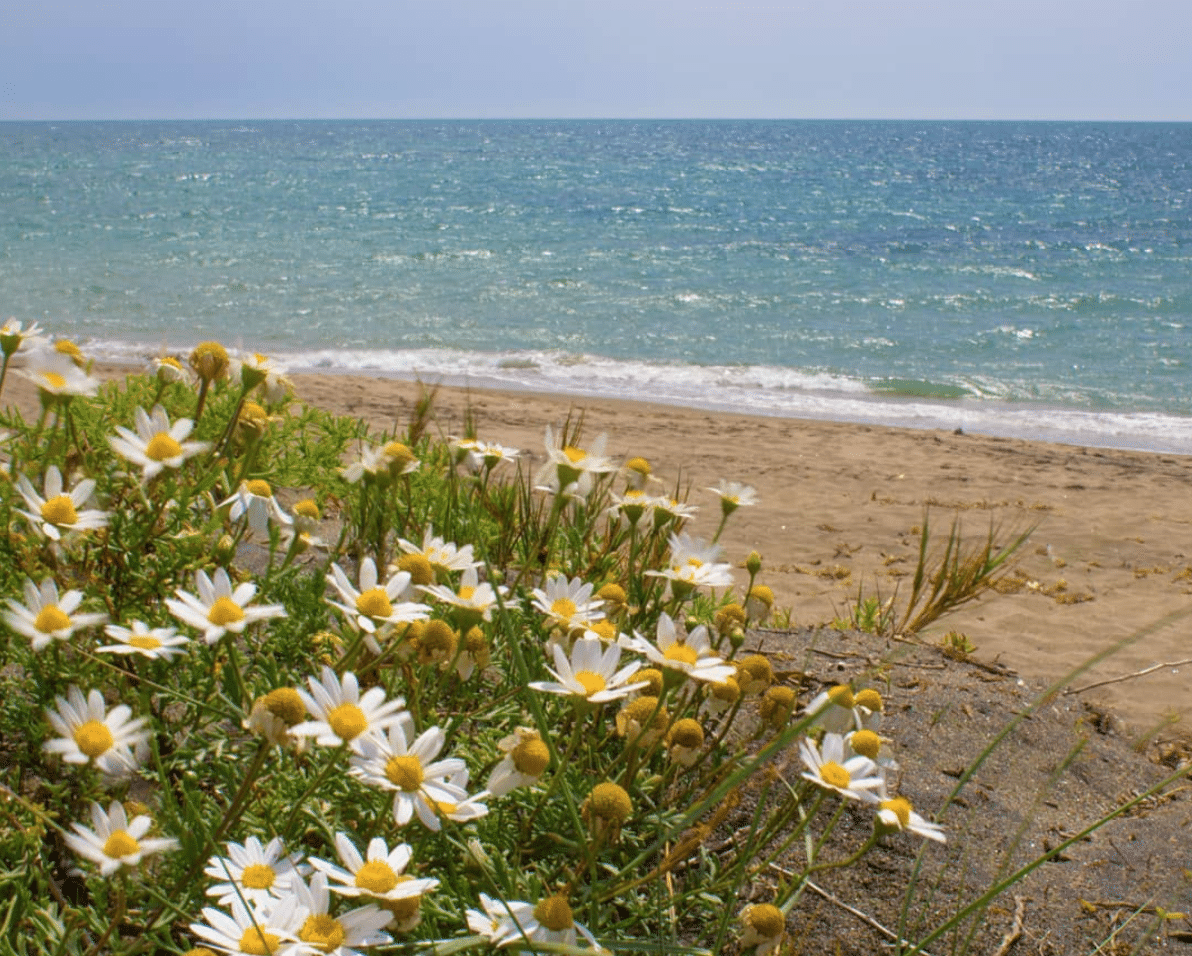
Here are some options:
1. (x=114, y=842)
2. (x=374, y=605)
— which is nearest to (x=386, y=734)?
(x=374, y=605)

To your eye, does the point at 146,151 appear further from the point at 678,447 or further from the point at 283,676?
the point at 283,676

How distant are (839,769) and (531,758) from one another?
1.52 feet

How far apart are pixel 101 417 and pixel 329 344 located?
11345mm

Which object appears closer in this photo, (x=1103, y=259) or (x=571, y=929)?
(x=571, y=929)

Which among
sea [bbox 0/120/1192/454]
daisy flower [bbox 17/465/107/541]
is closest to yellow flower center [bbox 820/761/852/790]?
daisy flower [bbox 17/465/107/541]

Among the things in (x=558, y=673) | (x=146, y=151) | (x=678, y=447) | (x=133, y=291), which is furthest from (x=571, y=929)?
(x=146, y=151)

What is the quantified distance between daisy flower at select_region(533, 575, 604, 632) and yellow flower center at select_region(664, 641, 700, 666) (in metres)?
0.20

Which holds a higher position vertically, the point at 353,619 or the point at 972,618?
the point at 353,619

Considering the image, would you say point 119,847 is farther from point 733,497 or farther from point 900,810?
point 733,497

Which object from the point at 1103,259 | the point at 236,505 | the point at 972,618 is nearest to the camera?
the point at 236,505

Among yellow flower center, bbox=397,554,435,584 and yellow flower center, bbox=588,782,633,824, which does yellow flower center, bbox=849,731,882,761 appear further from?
yellow flower center, bbox=397,554,435,584

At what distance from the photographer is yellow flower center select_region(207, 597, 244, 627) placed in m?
1.49

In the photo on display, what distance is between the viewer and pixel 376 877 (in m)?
1.27

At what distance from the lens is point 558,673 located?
4.92ft
